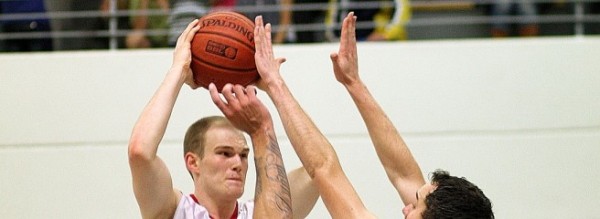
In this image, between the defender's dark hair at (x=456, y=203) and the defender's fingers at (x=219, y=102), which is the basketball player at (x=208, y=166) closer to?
the defender's fingers at (x=219, y=102)

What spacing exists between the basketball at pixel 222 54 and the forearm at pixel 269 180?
0.36 m

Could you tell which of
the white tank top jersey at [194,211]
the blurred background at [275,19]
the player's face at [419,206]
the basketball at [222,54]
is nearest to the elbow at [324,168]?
the player's face at [419,206]

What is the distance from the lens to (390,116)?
624cm

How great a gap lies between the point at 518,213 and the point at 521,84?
70 centimetres

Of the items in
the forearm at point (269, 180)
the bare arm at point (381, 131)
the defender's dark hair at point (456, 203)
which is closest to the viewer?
the defender's dark hair at point (456, 203)

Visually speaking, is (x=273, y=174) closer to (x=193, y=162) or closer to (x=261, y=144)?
(x=261, y=144)

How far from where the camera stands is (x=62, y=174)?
20.6 ft

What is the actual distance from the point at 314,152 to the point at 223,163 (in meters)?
0.76

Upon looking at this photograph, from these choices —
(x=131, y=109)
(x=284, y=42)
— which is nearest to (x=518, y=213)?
(x=284, y=42)

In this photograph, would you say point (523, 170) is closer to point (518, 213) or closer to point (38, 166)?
point (518, 213)

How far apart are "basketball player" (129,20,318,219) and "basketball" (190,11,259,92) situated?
0.04 m

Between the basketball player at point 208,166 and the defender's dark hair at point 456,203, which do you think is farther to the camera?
the basketball player at point 208,166

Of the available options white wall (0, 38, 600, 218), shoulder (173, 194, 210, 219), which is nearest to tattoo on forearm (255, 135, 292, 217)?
shoulder (173, 194, 210, 219)

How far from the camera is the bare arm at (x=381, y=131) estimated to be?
4.14 meters
